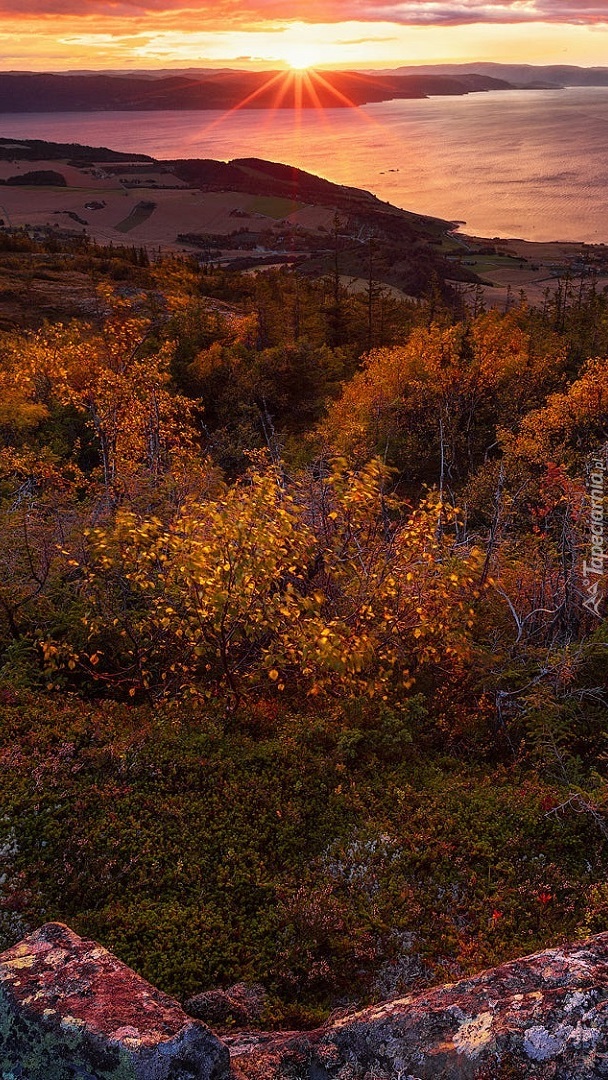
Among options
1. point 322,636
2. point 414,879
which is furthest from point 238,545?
point 414,879

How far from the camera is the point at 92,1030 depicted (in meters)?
3.95

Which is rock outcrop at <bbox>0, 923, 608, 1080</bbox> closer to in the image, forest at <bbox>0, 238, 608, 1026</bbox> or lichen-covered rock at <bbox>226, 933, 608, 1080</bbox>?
lichen-covered rock at <bbox>226, 933, 608, 1080</bbox>

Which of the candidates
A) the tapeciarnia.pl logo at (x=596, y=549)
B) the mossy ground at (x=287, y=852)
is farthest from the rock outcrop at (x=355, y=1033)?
the tapeciarnia.pl logo at (x=596, y=549)

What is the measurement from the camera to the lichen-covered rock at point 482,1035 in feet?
11.9

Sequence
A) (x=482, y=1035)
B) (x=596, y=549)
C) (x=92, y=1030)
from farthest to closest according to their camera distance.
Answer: (x=596, y=549) → (x=92, y=1030) → (x=482, y=1035)

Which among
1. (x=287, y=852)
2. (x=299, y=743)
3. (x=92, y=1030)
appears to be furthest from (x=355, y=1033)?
(x=299, y=743)

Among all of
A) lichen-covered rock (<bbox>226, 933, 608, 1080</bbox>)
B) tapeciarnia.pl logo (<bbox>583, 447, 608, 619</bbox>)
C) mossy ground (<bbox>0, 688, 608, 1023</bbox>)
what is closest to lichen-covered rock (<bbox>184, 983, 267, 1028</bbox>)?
mossy ground (<bbox>0, 688, 608, 1023</bbox>)

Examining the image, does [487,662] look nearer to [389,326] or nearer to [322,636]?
[322,636]

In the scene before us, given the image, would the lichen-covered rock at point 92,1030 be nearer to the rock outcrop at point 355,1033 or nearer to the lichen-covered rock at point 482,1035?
the rock outcrop at point 355,1033

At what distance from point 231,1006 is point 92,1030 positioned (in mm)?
2535

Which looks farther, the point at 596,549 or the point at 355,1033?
the point at 596,549

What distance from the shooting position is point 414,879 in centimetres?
755

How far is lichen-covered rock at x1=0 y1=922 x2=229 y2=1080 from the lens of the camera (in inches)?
149

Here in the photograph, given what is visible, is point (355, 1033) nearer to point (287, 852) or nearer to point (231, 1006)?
point (231, 1006)
